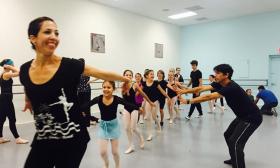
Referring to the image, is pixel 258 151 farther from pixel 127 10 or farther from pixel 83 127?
pixel 127 10

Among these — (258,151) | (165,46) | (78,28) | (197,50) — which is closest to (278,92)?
(197,50)

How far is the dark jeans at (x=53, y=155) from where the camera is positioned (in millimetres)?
1355

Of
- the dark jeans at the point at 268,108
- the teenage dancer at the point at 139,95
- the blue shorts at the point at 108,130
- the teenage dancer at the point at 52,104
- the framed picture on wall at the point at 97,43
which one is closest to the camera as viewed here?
the teenage dancer at the point at 52,104

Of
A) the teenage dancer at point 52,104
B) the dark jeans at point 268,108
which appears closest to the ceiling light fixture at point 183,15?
the dark jeans at point 268,108

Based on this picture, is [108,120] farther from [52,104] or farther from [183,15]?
[183,15]

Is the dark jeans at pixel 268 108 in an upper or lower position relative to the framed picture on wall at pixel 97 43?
lower

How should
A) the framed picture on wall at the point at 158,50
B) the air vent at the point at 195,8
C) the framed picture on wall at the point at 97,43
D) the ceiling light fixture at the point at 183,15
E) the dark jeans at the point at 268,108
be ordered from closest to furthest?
the dark jeans at the point at 268,108, the framed picture on wall at the point at 97,43, the air vent at the point at 195,8, the ceiling light fixture at the point at 183,15, the framed picture on wall at the point at 158,50

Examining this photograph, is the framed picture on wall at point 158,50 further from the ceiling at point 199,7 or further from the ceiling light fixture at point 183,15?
the ceiling light fixture at point 183,15

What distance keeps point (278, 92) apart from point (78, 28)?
888 cm

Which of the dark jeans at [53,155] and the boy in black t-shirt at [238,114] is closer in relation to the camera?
the dark jeans at [53,155]

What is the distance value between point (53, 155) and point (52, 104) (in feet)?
0.92

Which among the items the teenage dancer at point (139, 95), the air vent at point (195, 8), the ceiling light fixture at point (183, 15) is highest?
the air vent at point (195, 8)

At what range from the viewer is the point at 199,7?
33.7ft

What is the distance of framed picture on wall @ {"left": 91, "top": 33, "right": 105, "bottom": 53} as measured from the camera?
9.20 metres
